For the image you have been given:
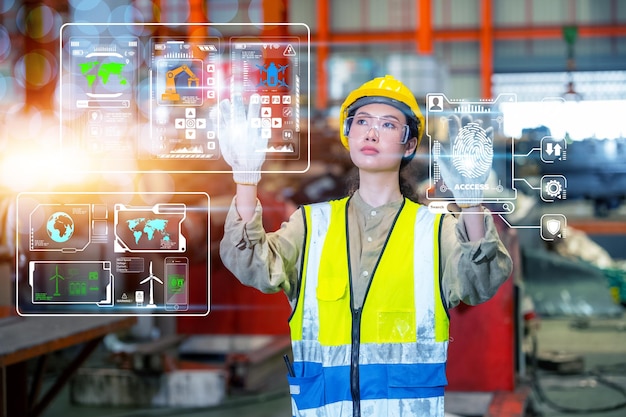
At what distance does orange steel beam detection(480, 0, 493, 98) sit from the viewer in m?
2.65

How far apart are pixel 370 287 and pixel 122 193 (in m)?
0.88

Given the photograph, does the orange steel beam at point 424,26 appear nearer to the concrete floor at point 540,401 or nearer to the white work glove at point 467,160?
the white work glove at point 467,160

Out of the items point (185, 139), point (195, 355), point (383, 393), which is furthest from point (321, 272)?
point (195, 355)

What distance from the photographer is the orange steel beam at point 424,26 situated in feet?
9.26

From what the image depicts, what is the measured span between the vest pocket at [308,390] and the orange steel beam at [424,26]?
46.6 inches

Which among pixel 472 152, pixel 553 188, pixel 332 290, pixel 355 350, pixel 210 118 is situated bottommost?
pixel 355 350

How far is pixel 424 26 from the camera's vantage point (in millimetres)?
2850

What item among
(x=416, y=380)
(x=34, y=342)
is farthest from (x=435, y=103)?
(x=34, y=342)

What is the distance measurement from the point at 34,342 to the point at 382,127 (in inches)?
53.2

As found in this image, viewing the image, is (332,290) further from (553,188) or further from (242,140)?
(553,188)

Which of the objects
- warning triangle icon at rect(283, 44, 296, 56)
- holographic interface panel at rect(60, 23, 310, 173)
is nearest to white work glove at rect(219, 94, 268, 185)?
holographic interface panel at rect(60, 23, 310, 173)

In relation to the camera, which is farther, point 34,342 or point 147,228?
point 34,342

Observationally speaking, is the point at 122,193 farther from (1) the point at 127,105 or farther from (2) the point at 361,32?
(2) the point at 361,32

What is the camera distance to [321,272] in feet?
7.67
